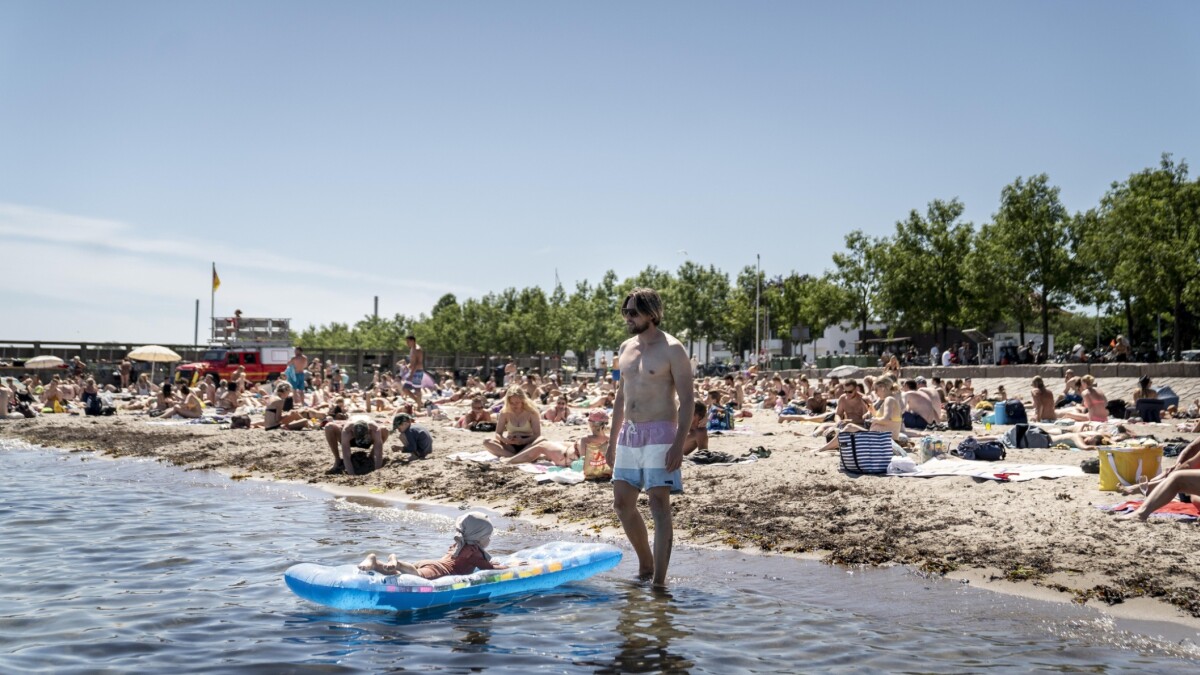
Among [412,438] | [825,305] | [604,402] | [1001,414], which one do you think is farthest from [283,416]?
[825,305]

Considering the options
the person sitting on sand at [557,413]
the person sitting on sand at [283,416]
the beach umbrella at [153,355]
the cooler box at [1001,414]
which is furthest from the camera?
the beach umbrella at [153,355]

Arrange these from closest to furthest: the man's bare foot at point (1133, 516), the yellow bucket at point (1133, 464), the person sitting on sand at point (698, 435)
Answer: the man's bare foot at point (1133, 516) < the yellow bucket at point (1133, 464) < the person sitting on sand at point (698, 435)

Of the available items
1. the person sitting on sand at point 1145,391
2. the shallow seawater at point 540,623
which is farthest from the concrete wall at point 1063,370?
the shallow seawater at point 540,623

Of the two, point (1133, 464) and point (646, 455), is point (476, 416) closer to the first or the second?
point (1133, 464)

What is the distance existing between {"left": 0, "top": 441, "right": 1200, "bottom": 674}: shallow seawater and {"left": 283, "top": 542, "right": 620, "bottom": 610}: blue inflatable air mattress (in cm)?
10

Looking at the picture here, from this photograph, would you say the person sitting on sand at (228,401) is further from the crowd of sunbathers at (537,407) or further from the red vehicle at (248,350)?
the red vehicle at (248,350)

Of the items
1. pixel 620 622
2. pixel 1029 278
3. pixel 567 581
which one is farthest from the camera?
pixel 1029 278

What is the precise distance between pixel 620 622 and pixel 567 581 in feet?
3.62

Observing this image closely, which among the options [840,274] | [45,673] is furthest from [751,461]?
[840,274]

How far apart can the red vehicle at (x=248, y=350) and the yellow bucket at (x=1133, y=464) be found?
30.6 m

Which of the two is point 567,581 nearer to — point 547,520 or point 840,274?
point 547,520

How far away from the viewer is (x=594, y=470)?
37.8 feet

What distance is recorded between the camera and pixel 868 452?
10.6 m

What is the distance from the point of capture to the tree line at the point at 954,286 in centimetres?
3484
